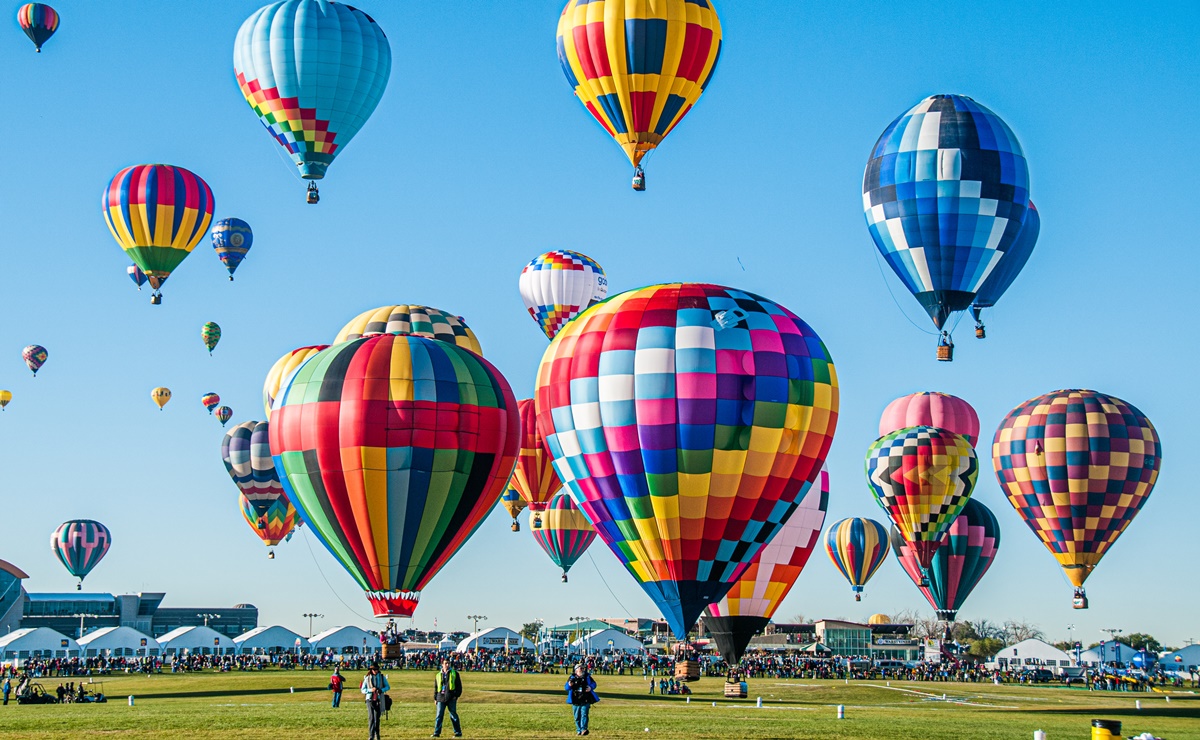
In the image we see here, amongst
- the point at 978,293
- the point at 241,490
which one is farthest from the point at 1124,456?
the point at 241,490

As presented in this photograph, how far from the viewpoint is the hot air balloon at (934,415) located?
187 feet

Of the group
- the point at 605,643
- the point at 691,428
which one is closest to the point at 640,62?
the point at 691,428

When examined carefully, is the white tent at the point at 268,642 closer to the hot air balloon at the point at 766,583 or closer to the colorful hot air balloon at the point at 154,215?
the colorful hot air balloon at the point at 154,215

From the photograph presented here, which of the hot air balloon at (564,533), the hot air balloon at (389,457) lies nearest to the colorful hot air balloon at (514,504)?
the hot air balloon at (564,533)

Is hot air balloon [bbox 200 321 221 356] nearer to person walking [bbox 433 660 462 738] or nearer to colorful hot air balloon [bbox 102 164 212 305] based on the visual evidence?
colorful hot air balloon [bbox 102 164 212 305]

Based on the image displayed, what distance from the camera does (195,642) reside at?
226ft

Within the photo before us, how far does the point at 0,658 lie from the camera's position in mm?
60156

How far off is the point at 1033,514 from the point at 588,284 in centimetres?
1816

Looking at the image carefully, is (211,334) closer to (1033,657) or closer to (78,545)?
(78,545)

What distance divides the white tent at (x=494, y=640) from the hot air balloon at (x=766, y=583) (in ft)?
112

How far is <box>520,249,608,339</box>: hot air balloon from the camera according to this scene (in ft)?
172

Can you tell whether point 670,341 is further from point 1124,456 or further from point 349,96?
point 1124,456

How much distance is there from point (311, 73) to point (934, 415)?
30134 mm

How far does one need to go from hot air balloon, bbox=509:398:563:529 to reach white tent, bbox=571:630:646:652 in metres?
18.2
